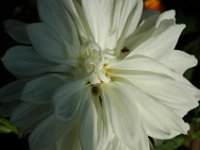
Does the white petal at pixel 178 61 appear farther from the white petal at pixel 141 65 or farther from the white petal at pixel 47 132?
the white petal at pixel 47 132

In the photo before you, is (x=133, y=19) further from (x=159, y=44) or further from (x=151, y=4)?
(x=151, y=4)

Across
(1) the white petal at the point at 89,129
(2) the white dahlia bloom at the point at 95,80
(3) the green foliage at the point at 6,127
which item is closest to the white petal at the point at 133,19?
(2) the white dahlia bloom at the point at 95,80

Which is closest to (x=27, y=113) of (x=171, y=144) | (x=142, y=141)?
(x=142, y=141)

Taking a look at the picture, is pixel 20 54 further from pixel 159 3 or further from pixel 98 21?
pixel 159 3

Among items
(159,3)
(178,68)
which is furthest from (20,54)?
(159,3)

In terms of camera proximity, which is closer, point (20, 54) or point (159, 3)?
point (20, 54)

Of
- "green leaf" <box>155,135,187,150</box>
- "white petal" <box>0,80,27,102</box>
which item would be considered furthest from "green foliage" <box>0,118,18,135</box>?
"green leaf" <box>155,135,187,150</box>
